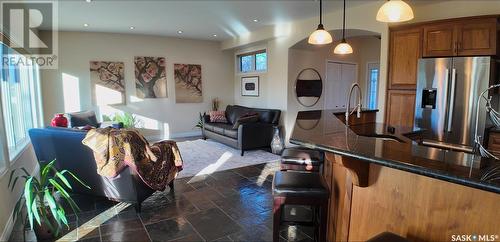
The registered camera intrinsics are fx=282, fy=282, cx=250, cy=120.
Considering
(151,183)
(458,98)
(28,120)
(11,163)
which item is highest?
(458,98)

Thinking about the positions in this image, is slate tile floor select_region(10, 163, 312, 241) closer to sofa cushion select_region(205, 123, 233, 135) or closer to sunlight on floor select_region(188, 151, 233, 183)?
sunlight on floor select_region(188, 151, 233, 183)

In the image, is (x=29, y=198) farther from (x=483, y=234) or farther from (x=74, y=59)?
(x=74, y=59)

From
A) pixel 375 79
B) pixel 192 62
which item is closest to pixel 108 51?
pixel 192 62

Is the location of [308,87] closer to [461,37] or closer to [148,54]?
[461,37]

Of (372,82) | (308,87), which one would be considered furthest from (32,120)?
(372,82)

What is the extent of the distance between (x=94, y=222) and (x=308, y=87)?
16.5 feet

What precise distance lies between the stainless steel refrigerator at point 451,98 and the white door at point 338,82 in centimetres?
320

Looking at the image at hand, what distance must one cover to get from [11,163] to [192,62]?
206 inches

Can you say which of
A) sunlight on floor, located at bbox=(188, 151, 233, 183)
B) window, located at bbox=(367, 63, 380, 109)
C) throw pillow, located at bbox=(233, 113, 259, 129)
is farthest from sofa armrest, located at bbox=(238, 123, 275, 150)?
window, located at bbox=(367, 63, 380, 109)

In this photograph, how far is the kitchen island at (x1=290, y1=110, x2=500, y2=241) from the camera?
1.21m

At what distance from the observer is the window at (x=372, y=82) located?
7.35 metres

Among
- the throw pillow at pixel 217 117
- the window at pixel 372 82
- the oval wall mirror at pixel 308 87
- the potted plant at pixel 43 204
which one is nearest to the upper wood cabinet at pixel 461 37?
the oval wall mirror at pixel 308 87

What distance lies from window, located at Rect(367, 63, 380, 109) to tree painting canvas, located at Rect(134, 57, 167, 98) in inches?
211

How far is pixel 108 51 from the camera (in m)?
6.66
